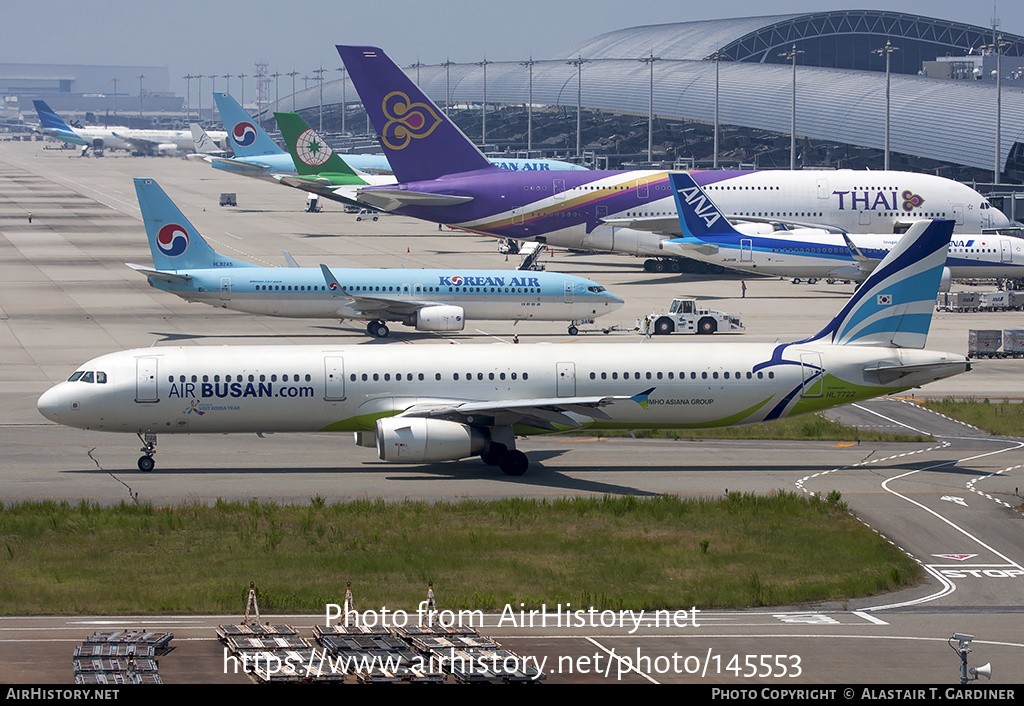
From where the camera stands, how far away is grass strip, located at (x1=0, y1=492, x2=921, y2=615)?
27156mm

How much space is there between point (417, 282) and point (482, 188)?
26.0 metres

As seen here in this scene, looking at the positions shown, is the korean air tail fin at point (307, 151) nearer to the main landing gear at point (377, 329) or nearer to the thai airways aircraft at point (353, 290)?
the thai airways aircraft at point (353, 290)

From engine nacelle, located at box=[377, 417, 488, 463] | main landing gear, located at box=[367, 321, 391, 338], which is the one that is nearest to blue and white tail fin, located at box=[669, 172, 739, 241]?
main landing gear, located at box=[367, 321, 391, 338]

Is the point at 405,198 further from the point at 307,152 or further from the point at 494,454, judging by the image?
the point at 494,454

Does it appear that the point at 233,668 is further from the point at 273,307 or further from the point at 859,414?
the point at 273,307

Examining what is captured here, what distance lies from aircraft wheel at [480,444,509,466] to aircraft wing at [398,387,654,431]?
918 mm

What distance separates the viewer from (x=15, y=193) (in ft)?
559

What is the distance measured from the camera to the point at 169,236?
6328 cm

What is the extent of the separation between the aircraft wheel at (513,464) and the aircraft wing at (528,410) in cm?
107

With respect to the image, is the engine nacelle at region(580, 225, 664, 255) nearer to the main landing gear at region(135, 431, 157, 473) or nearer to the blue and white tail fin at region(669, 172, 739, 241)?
the blue and white tail fin at region(669, 172, 739, 241)

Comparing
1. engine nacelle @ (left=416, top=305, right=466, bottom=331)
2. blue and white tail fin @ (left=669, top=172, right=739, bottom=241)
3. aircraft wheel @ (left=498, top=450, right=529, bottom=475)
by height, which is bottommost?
aircraft wheel @ (left=498, top=450, right=529, bottom=475)

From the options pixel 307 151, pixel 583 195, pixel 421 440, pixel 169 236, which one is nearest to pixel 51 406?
pixel 421 440

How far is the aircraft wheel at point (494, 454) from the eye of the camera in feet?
130

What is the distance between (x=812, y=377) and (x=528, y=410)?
32.3 ft
